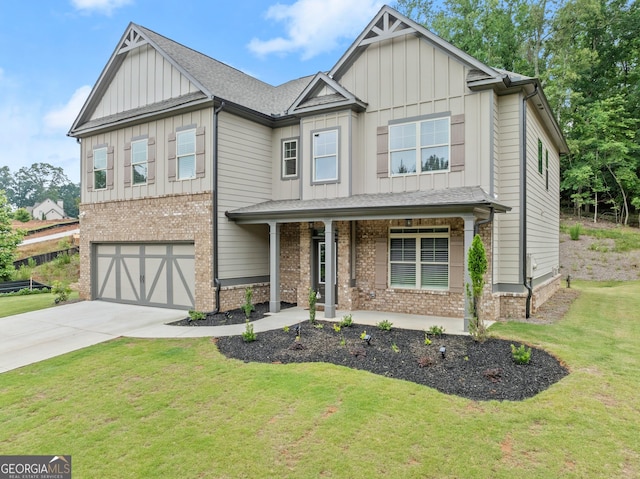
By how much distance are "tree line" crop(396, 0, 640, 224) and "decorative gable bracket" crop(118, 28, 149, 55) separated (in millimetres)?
20385

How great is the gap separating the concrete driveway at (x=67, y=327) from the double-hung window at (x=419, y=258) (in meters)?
6.23

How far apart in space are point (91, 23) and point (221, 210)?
74.8 ft

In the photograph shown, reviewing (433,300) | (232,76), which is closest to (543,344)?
(433,300)

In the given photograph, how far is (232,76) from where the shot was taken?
14.9 meters

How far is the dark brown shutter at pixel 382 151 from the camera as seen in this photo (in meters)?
11.2

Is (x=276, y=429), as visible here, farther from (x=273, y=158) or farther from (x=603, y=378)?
(x=273, y=158)

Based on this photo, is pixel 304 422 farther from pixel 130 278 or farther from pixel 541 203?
pixel 541 203

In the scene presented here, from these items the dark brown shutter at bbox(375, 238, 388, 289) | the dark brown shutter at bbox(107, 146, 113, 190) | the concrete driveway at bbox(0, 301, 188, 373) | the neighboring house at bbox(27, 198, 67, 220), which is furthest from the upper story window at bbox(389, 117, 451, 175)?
the neighboring house at bbox(27, 198, 67, 220)

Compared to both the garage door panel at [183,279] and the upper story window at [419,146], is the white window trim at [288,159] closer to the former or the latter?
the upper story window at [419,146]

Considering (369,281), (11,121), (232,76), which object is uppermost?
(11,121)

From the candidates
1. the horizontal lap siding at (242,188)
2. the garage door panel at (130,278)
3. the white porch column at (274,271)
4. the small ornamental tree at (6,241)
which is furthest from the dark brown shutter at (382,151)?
the small ornamental tree at (6,241)

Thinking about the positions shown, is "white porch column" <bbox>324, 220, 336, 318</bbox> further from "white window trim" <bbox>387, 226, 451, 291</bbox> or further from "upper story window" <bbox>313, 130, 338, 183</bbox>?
"upper story window" <bbox>313, 130, 338, 183</bbox>

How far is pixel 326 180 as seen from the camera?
11.9 m
